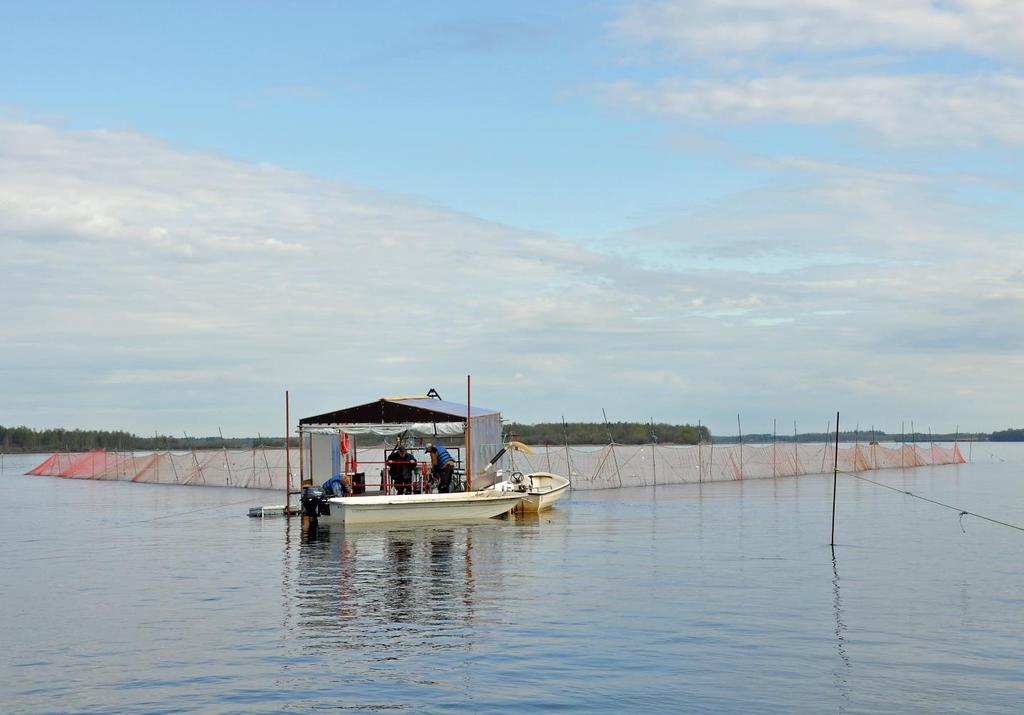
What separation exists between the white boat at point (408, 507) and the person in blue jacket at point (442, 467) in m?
1.29

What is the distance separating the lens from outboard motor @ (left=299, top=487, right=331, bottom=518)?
3906 centimetres

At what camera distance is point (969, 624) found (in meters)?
20.7

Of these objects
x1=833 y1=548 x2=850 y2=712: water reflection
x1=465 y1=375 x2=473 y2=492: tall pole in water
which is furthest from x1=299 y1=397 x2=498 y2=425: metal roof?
x1=833 y1=548 x2=850 y2=712: water reflection

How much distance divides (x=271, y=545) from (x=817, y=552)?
16.0 metres

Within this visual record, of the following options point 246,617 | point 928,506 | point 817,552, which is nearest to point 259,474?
point 928,506

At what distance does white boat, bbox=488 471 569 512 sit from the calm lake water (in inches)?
60.6

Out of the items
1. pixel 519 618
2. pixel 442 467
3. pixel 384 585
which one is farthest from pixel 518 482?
pixel 519 618

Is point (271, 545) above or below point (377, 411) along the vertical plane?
below

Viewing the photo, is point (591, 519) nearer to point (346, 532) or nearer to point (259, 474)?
point (346, 532)

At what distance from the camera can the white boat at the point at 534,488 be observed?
139 ft

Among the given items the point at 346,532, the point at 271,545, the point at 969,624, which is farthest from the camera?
the point at 346,532

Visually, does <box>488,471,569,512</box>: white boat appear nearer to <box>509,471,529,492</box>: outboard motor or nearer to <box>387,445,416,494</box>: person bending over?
<box>509,471,529,492</box>: outboard motor

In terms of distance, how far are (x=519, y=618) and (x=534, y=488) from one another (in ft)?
A: 82.3

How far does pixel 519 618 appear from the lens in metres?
21.4
